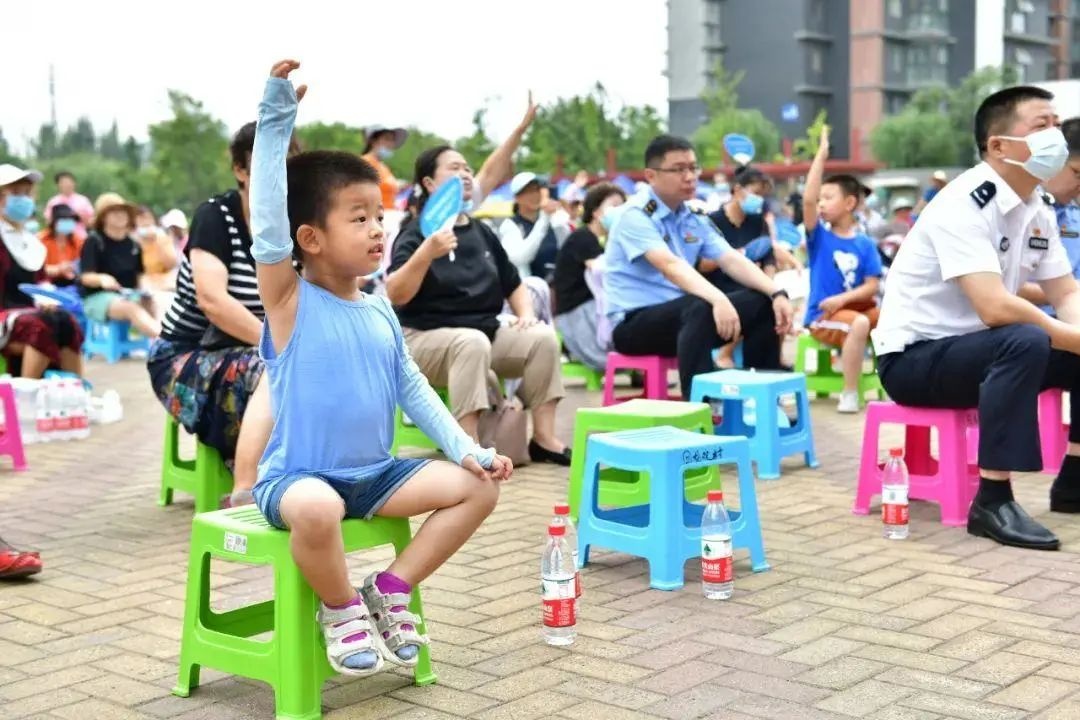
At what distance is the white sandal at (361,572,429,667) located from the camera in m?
3.26

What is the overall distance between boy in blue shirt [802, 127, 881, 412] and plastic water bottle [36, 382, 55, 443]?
4786mm

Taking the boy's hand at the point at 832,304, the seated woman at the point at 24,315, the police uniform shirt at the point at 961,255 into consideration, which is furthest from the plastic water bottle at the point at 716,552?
the seated woman at the point at 24,315

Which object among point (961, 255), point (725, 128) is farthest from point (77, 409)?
point (725, 128)

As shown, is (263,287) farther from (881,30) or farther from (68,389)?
(881,30)

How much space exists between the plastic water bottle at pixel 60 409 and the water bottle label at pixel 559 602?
5.20 meters

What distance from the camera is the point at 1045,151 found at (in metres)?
4.98

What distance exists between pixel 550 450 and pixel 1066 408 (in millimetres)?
→ 2938

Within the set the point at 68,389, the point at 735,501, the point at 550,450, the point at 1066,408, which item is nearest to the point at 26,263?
the point at 68,389

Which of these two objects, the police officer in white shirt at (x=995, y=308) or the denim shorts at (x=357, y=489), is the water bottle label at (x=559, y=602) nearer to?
the denim shorts at (x=357, y=489)

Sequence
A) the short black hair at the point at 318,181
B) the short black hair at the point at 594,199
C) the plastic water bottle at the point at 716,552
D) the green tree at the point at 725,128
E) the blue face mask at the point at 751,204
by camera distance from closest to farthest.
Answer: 1. the short black hair at the point at 318,181
2. the plastic water bottle at the point at 716,552
3. the blue face mask at the point at 751,204
4. the short black hair at the point at 594,199
5. the green tree at the point at 725,128

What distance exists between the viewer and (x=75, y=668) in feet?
11.7

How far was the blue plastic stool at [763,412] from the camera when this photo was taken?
628cm

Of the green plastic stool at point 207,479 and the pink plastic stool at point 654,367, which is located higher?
the pink plastic stool at point 654,367

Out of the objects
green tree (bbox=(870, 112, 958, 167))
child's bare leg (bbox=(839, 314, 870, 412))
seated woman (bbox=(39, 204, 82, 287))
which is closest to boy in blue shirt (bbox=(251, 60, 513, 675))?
child's bare leg (bbox=(839, 314, 870, 412))
